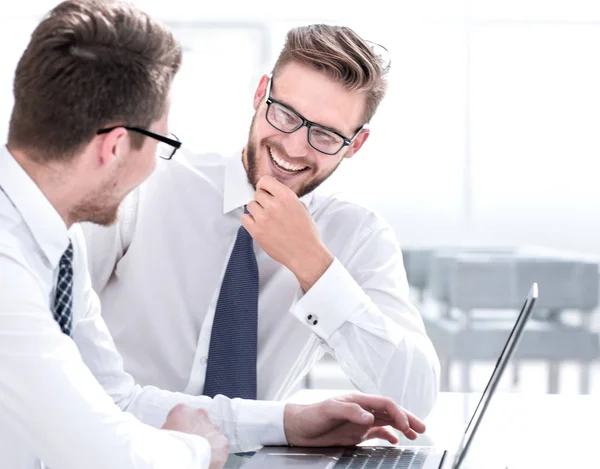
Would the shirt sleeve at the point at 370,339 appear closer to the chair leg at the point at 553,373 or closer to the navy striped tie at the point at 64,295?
the navy striped tie at the point at 64,295

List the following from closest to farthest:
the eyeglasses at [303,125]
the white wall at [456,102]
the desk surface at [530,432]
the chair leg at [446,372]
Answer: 1. the desk surface at [530,432]
2. the eyeglasses at [303,125]
3. the white wall at [456,102]
4. the chair leg at [446,372]

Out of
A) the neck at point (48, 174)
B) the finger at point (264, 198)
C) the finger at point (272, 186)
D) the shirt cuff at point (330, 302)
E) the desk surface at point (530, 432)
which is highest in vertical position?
the neck at point (48, 174)

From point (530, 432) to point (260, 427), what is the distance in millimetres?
531

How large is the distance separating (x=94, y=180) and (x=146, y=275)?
0.76 meters

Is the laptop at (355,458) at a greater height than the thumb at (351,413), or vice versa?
the thumb at (351,413)

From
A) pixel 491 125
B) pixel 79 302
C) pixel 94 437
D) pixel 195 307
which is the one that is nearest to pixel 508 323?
pixel 491 125

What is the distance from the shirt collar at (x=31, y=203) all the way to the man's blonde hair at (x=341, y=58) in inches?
35.0

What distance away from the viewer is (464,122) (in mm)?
4570

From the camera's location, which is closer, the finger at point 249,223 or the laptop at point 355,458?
the laptop at point 355,458

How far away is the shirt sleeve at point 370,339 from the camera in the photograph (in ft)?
5.69

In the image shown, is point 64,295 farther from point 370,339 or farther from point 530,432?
point 530,432

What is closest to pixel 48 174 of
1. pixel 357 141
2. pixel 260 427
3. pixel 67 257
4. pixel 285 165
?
pixel 67 257

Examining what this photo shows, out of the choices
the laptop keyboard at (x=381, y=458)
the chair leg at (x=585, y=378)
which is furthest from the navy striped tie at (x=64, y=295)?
the chair leg at (x=585, y=378)

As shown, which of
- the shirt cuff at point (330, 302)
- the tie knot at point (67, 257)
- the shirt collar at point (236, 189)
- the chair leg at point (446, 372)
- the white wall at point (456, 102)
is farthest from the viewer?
the chair leg at point (446, 372)
